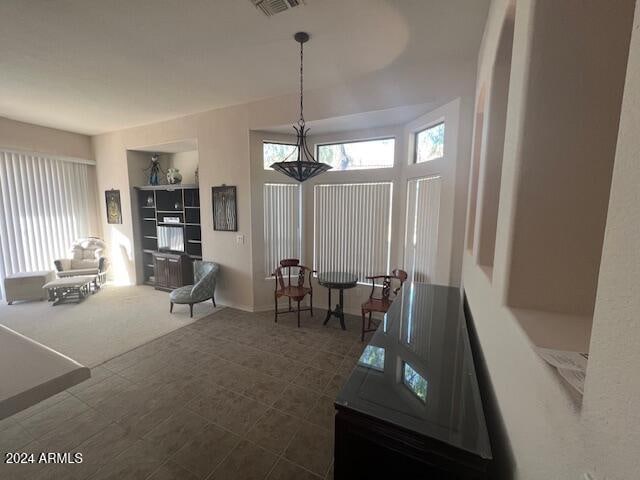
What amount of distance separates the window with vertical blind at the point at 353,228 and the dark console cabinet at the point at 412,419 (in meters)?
2.52

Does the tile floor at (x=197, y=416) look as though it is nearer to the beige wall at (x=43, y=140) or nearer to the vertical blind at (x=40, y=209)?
the vertical blind at (x=40, y=209)

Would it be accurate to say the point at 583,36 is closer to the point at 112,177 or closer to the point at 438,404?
the point at 438,404

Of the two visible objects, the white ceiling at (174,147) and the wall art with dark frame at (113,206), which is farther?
the wall art with dark frame at (113,206)

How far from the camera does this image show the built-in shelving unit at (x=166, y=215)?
199 inches

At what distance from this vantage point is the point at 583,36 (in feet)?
2.53

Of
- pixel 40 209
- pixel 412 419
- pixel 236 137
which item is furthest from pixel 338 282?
pixel 40 209

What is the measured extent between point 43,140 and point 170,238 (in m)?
3.05

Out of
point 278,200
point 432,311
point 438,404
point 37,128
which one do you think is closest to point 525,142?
point 438,404

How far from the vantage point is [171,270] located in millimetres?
5141

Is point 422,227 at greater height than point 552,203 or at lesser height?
lesser

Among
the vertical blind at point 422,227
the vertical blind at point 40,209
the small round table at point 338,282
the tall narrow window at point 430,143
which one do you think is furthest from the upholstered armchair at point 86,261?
the tall narrow window at point 430,143

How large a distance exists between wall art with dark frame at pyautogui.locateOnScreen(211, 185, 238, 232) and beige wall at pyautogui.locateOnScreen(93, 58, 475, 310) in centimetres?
10

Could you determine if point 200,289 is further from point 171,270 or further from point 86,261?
point 86,261

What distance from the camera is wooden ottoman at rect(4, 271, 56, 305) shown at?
455 centimetres
